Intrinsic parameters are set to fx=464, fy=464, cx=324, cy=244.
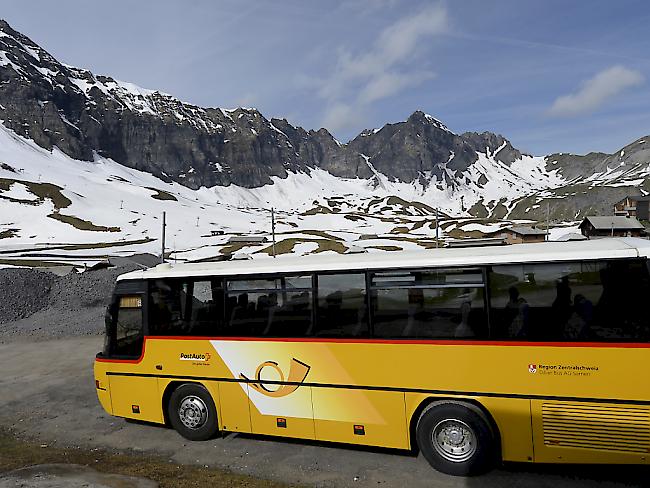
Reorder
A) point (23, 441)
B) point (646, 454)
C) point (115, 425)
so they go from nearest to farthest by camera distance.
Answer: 1. point (646, 454)
2. point (23, 441)
3. point (115, 425)

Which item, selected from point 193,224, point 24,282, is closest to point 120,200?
point 193,224

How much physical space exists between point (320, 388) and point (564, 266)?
4.91 meters

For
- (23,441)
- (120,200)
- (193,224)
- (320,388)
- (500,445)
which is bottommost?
(23,441)

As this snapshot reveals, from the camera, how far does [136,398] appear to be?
1078 cm

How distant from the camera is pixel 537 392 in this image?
764 centimetres

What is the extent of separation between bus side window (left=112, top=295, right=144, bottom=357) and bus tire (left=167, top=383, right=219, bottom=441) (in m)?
1.42

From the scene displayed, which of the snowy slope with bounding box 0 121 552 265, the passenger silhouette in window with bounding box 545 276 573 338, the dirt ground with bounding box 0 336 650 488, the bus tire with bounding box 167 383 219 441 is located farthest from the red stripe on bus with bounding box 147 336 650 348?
the snowy slope with bounding box 0 121 552 265

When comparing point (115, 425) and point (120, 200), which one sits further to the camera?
point (120, 200)

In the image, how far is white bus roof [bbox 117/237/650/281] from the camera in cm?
755

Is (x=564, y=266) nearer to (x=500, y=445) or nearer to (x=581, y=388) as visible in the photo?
(x=581, y=388)

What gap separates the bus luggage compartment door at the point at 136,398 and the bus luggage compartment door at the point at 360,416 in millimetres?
3967

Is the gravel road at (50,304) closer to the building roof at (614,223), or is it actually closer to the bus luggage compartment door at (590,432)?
the bus luggage compartment door at (590,432)

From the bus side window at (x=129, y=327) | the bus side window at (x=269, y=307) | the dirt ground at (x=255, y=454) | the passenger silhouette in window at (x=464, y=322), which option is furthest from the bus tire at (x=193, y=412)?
the passenger silhouette in window at (x=464, y=322)

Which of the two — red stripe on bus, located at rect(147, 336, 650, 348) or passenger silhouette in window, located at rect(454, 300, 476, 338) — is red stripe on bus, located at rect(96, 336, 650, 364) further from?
passenger silhouette in window, located at rect(454, 300, 476, 338)
